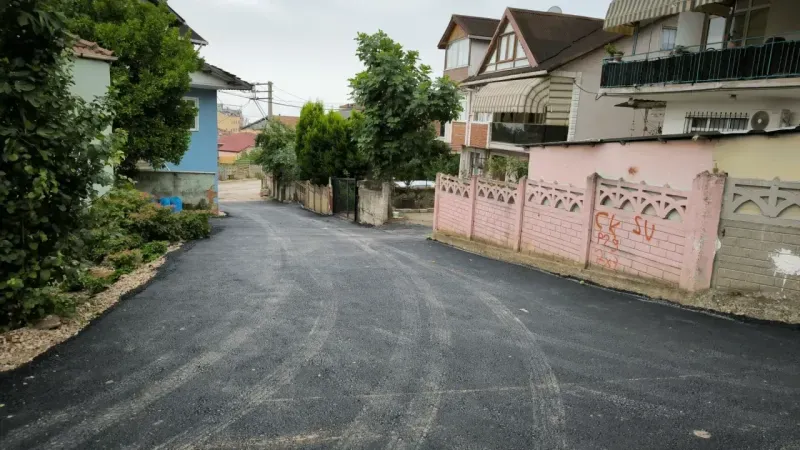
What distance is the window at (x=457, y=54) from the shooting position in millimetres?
33125

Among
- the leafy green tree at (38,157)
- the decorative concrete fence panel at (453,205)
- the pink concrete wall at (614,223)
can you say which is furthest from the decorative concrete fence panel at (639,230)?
the leafy green tree at (38,157)

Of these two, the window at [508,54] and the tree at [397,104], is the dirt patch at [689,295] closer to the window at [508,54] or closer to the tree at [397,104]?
the tree at [397,104]

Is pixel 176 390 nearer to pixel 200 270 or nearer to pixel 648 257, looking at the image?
pixel 200 270

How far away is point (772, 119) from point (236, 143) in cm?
7004

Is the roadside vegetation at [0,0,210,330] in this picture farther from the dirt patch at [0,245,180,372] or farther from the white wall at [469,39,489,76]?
the white wall at [469,39,489,76]

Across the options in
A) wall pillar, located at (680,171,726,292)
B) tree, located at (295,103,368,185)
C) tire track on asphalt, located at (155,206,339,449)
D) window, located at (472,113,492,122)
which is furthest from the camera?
window, located at (472,113,492,122)

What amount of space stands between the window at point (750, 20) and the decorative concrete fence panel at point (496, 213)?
24.1 feet

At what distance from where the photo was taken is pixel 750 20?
14562mm

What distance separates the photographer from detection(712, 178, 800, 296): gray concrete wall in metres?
7.26

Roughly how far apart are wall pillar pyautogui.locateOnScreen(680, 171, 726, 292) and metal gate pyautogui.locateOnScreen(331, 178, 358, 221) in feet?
57.7

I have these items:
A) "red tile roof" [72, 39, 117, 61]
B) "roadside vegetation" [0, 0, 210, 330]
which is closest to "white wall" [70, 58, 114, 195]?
"red tile roof" [72, 39, 117, 61]

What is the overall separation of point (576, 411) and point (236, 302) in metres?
5.32

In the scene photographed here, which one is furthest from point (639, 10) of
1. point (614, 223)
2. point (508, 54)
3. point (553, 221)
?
point (508, 54)

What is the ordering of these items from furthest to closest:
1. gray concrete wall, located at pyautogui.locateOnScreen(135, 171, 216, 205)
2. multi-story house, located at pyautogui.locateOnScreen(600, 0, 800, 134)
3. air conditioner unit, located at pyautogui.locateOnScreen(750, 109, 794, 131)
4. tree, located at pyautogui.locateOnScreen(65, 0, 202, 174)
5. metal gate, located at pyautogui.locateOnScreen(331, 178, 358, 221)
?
1. metal gate, located at pyautogui.locateOnScreen(331, 178, 358, 221)
2. gray concrete wall, located at pyautogui.locateOnScreen(135, 171, 216, 205)
3. tree, located at pyautogui.locateOnScreen(65, 0, 202, 174)
4. air conditioner unit, located at pyautogui.locateOnScreen(750, 109, 794, 131)
5. multi-story house, located at pyautogui.locateOnScreen(600, 0, 800, 134)
